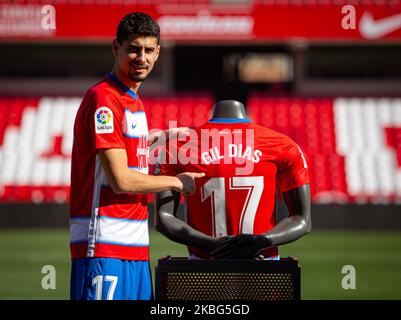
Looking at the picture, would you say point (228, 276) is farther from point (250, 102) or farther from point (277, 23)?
point (250, 102)

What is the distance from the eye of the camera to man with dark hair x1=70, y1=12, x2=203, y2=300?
289 centimetres

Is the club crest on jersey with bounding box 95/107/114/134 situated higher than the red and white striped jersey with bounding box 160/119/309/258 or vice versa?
the club crest on jersey with bounding box 95/107/114/134

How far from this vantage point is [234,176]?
2.86 m

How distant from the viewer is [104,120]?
2.87 meters

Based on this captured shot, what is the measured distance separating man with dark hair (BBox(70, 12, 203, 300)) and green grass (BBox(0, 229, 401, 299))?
493 cm

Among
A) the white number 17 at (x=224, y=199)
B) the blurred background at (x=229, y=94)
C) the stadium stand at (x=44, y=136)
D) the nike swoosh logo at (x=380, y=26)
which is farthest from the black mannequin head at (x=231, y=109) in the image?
the nike swoosh logo at (x=380, y=26)

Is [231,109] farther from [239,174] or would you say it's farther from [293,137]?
[293,137]

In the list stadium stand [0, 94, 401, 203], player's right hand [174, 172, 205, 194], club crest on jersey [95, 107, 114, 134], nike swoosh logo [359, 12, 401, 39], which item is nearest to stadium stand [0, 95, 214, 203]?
stadium stand [0, 94, 401, 203]

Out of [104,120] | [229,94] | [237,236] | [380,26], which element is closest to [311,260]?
→ [380,26]

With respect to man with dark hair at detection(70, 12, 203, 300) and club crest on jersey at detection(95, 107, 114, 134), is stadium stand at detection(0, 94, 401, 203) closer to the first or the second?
man with dark hair at detection(70, 12, 203, 300)

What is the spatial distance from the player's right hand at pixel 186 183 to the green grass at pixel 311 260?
5.28m

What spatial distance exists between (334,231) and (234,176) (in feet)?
41.7
